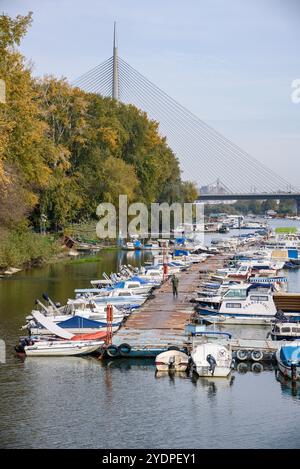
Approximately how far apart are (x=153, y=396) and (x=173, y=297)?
653 inches

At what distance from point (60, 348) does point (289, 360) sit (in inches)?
307

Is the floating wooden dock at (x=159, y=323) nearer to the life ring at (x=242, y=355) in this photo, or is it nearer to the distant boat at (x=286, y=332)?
the life ring at (x=242, y=355)

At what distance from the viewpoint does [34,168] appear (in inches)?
2208

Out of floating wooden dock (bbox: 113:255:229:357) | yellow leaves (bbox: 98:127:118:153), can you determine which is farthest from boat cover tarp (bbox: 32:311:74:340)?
yellow leaves (bbox: 98:127:118:153)

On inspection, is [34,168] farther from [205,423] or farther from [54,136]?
[205,423]

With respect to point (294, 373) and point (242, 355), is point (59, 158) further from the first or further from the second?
point (294, 373)

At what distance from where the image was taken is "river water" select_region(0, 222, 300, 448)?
21953 millimetres

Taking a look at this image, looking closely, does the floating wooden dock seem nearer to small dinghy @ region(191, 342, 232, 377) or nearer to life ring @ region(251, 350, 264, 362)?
small dinghy @ region(191, 342, 232, 377)

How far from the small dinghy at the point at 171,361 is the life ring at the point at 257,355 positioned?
2353mm

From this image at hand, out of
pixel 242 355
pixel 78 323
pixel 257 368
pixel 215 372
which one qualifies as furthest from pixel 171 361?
pixel 78 323

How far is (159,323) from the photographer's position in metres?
34.5

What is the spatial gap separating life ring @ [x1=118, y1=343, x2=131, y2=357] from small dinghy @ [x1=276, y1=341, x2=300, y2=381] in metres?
4.96

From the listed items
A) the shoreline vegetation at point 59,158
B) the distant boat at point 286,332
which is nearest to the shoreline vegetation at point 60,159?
the shoreline vegetation at point 59,158

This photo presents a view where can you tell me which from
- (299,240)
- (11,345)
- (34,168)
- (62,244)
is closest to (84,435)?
(11,345)
